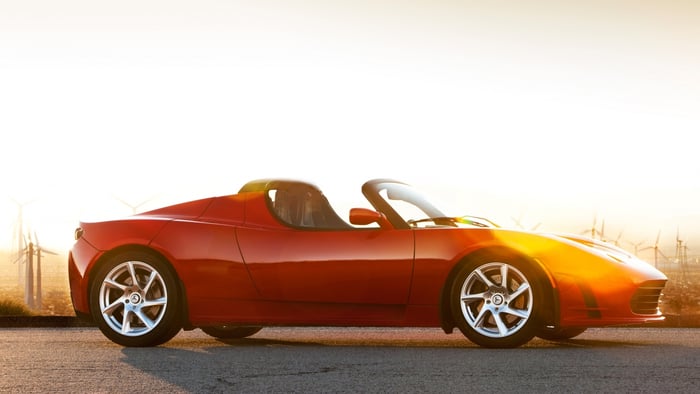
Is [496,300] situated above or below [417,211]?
below

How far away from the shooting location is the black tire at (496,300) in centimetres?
772

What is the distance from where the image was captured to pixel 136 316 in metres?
8.56

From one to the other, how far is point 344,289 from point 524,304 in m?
1.38

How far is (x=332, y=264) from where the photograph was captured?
8039mm

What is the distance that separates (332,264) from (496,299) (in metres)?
1.29

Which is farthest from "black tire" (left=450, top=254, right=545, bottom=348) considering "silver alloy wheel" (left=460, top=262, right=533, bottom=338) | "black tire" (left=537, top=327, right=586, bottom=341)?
"black tire" (left=537, top=327, right=586, bottom=341)

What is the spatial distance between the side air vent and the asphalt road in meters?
0.31

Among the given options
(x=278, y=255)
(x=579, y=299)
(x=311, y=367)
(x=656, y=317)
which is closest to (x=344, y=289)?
(x=278, y=255)

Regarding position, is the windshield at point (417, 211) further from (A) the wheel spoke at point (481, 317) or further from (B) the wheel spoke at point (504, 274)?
(A) the wheel spoke at point (481, 317)

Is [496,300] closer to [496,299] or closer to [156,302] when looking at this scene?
[496,299]

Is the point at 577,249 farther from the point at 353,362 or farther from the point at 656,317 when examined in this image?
the point at 353,362

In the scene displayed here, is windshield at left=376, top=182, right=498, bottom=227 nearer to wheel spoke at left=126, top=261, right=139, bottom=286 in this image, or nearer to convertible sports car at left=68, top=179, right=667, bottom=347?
convertible sports car at left=68, top=179, right=667, bottom=347

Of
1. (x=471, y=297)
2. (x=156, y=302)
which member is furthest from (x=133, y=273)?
(x=471, y=297)

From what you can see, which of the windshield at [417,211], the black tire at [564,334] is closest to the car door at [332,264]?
the windshield at [417,211]
